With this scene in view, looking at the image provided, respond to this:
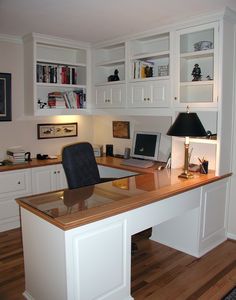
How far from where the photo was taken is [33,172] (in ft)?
12.7

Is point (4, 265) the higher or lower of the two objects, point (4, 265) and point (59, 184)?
the lower

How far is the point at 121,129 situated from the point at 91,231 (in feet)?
8.63

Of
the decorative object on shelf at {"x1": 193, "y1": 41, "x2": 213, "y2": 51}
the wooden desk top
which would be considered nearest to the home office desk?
the wooden desk top

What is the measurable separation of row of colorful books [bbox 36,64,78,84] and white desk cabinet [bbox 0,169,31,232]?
49.4 inches

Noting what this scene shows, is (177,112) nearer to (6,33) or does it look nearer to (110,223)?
(110,223)

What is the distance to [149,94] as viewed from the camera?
361 centimetres

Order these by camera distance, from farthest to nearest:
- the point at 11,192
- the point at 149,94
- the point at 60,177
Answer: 1. the point at 60,177
2. the point at 11,192
3. the point at 149,94

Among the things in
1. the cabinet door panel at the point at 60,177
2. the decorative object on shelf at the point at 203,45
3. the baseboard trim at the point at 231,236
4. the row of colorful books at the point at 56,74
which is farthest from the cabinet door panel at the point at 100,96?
the baseboard trim at the point at 231,236

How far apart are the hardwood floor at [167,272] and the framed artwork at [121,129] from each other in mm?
1626

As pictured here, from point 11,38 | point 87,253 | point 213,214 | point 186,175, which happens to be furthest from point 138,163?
point 11,38

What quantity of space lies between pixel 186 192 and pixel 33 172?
2020 mm

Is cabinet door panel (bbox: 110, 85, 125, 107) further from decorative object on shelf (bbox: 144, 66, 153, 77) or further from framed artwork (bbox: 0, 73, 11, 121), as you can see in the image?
framed artwork (bbox: 0, 73, 11, 121)

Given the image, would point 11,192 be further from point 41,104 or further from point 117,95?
point 117,95

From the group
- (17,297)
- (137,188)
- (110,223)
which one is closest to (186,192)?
(137,188)
